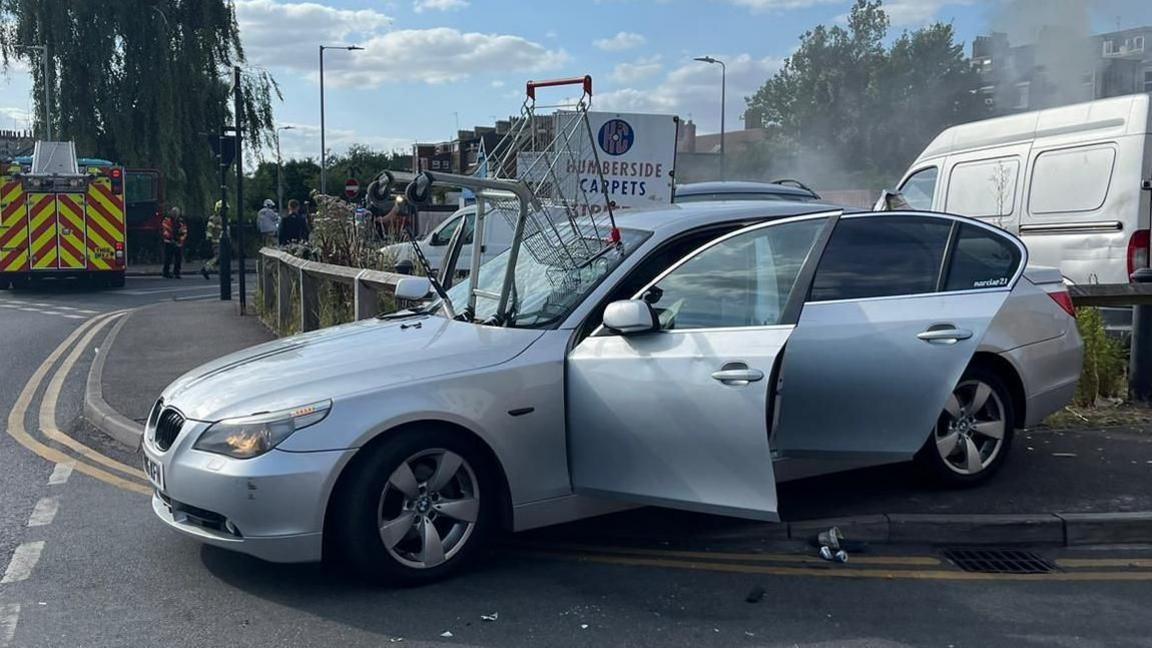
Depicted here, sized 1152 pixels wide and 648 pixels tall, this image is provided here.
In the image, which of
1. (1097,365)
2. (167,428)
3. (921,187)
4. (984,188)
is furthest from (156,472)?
(921,187)

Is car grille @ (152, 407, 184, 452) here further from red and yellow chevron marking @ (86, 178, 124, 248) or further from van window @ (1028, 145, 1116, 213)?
red and yellow chevron marking @ (86, 178, 124, 248)

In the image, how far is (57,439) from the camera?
796 centimetres

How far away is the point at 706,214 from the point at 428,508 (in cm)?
216

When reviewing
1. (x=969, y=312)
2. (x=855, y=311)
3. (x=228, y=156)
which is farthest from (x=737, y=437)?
(x=228, y=156)

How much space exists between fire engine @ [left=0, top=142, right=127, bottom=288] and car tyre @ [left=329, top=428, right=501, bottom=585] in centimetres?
1999

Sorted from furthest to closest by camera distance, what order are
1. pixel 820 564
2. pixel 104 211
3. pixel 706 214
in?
1. pixel 104 211
2. pixel 706 214
3. pixel 820 564

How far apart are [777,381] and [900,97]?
2143 inches

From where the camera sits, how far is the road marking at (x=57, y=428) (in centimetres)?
714

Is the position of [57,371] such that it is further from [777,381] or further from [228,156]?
[777,381]

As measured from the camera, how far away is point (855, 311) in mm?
5434

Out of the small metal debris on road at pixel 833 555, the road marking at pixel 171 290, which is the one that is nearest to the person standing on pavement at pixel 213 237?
the road marking at pixel 171 290

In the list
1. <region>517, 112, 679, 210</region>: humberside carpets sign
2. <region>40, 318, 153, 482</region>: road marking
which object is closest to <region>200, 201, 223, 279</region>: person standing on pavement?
<region>40, 318, 153, 482</region>: road marking

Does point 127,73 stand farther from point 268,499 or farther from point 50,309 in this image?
point 268,499

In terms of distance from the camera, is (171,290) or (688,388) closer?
(688,388)
